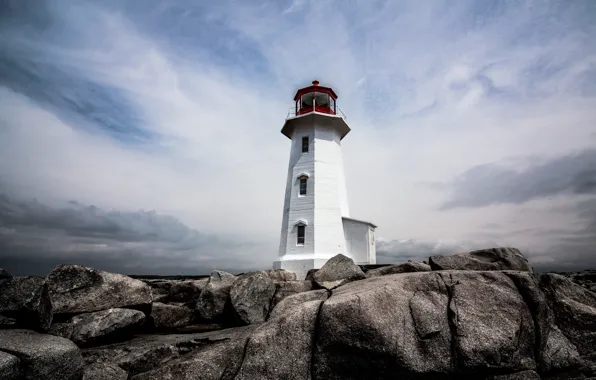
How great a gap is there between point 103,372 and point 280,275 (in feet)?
41.8

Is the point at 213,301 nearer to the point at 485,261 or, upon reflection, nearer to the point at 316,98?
the point at 485,261

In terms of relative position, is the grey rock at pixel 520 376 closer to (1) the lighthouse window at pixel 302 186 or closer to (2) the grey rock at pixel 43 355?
(2) the grey rock at pixel 43 355

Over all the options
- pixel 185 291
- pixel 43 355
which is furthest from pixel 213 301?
pixel 43 355

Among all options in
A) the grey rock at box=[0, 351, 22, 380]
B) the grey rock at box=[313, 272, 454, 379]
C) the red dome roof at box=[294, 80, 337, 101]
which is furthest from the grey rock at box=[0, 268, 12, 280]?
the red dome roof at box=[294, 80, 337, 101]

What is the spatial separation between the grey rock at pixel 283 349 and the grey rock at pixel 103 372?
10.0ft

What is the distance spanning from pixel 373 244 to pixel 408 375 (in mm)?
18269

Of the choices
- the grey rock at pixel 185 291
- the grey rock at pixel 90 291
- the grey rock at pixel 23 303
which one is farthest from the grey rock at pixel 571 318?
the grey rock at pixel 185 291

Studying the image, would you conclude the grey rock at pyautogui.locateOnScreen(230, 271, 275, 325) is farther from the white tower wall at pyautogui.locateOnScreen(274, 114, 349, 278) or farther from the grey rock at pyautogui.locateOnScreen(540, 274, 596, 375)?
the grey rock at pyautogui.locateOnScreen(540, 274, 596, 375)

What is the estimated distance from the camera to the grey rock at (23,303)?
9.51 m

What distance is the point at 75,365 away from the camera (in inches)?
344

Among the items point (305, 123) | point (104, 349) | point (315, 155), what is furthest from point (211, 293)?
point (305, 123)

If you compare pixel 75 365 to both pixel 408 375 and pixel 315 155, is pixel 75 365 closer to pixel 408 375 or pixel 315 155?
pixel 408 375

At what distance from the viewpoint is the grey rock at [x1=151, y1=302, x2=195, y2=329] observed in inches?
568

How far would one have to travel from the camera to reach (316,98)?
28953mm
